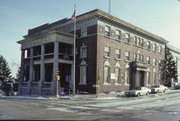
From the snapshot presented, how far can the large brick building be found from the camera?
34.2 m

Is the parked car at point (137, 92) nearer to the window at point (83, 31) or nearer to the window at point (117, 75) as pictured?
the window at point (117, 75)

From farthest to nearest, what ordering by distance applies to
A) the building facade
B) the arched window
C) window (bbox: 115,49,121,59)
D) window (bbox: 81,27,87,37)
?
1. the building facade
2. window (bbox: 115,49,121,59)
3. window (bbox: 81,27,87,37)
4. the arched window

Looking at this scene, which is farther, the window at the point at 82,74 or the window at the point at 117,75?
the window at the point at 117,75

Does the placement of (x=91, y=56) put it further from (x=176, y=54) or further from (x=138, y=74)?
(x=176, y=54)

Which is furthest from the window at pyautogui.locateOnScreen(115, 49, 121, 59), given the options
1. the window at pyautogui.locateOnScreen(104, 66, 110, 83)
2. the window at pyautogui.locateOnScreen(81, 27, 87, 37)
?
the window at pyautogui.locateOnScreen(81, 27, 87, 37)

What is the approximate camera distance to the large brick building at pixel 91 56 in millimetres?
34188

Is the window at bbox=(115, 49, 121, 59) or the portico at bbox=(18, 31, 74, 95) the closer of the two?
the portico at bbox=(18, 31, 74, 95)

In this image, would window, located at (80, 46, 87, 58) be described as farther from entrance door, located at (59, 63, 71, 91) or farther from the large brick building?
entrance door, located at (59, 63, 71, 91)

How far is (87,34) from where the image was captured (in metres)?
35.7

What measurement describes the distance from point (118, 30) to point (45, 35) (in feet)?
40.7

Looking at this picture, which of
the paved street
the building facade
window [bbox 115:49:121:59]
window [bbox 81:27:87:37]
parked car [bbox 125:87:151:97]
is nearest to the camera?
the paved street

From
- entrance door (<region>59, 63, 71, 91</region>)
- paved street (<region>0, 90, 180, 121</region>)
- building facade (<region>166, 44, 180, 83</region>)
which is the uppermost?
building facade (<region>166, 44, 180, 83</region>)

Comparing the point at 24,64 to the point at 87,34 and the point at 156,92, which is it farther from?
the point at 156,92

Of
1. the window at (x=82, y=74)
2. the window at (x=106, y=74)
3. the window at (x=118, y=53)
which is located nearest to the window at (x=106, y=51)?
the window at (x=106, y=74)
